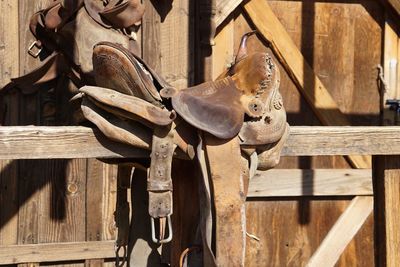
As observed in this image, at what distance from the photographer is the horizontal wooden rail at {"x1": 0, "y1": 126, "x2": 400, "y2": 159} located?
195 centimetres

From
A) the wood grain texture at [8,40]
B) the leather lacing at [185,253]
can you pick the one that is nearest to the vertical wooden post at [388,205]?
the leather lacing at [185,253]

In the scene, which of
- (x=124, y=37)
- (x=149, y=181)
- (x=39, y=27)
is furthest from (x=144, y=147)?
(x=39, y=27)

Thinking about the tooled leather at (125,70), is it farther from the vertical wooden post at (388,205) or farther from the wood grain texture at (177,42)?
the wood grain texture at (177,42)

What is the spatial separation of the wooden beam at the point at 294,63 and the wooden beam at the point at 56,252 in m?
1.45

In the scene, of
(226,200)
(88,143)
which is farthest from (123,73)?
(226,200)

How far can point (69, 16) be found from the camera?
329 centimetres

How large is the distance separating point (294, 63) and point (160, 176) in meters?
2.35

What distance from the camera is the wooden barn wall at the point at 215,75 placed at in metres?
3.62

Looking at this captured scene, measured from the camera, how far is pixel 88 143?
201 cm

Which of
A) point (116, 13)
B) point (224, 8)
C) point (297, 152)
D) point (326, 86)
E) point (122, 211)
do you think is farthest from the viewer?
point (326, 86)

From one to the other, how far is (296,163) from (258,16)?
2.97ft

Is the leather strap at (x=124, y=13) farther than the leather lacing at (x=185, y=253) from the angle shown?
Yes

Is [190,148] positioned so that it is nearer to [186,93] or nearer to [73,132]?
[186,93]

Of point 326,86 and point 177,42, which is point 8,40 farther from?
point 326,86
